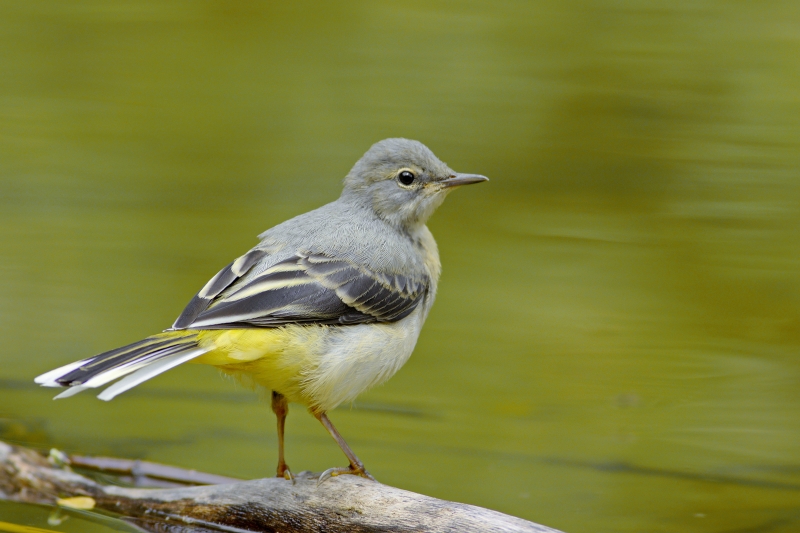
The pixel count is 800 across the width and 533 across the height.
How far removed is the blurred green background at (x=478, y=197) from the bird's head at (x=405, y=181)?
7.49 ft

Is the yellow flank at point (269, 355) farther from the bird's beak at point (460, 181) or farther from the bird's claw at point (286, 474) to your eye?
the bird's beak at point (460, 181)

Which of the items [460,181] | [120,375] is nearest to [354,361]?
[120,375]

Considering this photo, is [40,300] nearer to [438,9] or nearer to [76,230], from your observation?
[76,230]

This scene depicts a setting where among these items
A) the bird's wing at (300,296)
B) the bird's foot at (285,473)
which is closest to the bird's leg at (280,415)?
the bird's foot at (285,473)

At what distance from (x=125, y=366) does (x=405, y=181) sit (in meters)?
1.92

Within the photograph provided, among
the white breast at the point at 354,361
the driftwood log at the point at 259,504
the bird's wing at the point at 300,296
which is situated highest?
the bird's wing at the point at 300,296

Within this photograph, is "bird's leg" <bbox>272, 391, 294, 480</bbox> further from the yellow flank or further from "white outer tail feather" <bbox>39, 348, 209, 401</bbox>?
"white outer tail feather" <bbox>39, 348, 209, 401</bbox>

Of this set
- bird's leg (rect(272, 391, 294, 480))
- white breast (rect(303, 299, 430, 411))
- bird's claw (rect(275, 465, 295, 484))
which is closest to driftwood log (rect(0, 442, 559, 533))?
bird's claw (rect(275, 465, 295, 484))

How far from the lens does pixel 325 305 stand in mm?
4109

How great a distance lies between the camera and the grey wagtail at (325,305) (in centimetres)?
371

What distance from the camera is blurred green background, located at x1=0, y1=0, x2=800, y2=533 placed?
709cm

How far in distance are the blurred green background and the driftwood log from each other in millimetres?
1787

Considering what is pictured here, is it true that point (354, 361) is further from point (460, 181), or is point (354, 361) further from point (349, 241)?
point (460, 181)

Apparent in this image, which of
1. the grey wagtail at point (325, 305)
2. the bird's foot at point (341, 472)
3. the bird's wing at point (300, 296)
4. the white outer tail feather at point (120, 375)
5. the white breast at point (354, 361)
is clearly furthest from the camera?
the bird's foot at point (341, 472)
